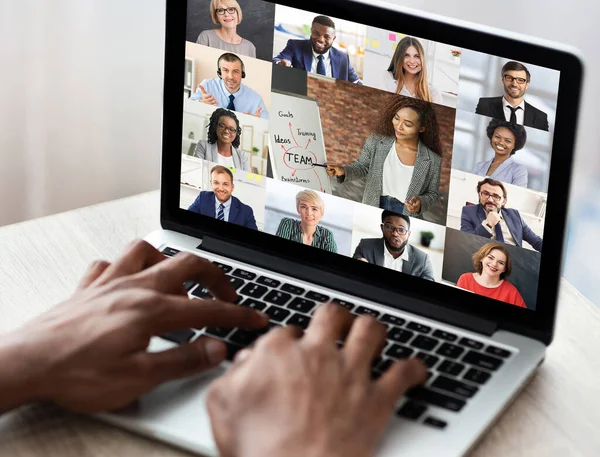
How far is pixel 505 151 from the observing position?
0.77 metres

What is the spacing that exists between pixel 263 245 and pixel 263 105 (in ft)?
0.46

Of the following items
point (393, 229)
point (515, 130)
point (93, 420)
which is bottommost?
point (93, 420)

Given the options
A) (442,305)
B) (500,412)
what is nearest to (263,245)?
(442,305)

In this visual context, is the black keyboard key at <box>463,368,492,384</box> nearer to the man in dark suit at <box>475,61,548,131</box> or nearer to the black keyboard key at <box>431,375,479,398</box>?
the black keyboard key at <box>431,375,479,398</box>

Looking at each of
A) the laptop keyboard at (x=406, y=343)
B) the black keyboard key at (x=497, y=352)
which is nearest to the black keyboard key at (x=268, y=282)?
the laptop keyboard at (x=406, y=343)

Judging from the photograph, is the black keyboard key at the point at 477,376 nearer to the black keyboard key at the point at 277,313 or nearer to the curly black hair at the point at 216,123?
the black keyboard key at the point at 277,313

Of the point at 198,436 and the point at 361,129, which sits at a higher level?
the point at 361,129

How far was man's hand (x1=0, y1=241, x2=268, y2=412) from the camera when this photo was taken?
0.68 m

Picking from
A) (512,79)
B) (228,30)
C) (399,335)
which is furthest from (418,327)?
(228,30)

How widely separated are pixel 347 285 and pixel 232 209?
0.48 ft

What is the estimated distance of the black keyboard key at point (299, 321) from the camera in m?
0.81

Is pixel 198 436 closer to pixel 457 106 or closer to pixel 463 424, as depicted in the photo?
pixel 463 424

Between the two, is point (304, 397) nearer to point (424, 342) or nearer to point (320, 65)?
point (424, 342)

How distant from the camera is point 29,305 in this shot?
0.89 metres
